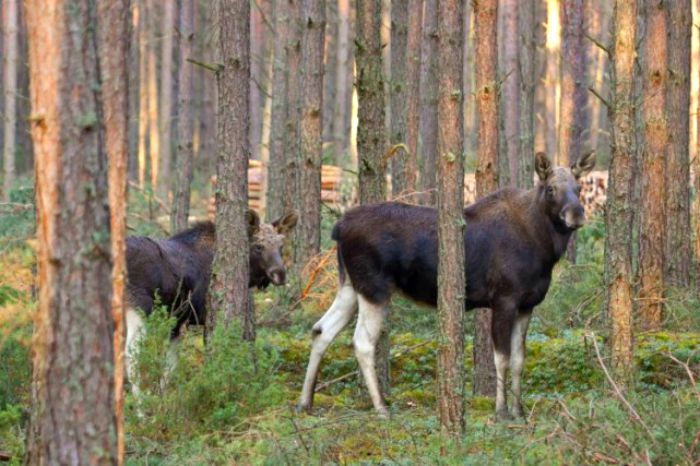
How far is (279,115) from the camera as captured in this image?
2233 centimetres

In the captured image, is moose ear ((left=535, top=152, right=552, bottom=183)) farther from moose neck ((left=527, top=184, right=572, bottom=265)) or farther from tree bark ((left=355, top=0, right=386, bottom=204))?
tree bark ((left=355, top=0, right=386, bottom=204))

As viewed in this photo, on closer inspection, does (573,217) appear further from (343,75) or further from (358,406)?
(343,75)

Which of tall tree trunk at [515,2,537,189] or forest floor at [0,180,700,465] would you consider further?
tall tree trunk at [515,2,537,189]

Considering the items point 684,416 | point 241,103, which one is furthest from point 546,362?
point 684,416

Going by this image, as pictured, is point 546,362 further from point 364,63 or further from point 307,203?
point 307,203

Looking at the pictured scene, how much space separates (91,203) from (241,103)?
531 cm

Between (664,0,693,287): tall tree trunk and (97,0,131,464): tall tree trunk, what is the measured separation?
1016 cm

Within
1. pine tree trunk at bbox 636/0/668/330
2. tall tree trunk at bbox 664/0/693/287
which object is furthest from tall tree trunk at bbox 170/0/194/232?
pine tree trunk at bbox 636/0/668/330

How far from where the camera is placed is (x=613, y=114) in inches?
422

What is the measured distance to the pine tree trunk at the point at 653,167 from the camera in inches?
615

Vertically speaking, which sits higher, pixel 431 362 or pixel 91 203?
pixel 91 203

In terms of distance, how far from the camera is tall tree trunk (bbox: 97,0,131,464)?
7004mm

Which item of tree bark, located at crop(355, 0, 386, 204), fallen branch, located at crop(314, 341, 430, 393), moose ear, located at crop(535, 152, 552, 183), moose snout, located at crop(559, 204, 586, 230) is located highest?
tree bark, located at crop(355, 0, 386, 204)

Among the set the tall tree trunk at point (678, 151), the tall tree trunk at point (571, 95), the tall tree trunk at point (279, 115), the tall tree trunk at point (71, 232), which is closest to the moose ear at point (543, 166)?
the tall tree trunk at point (678, 151)
